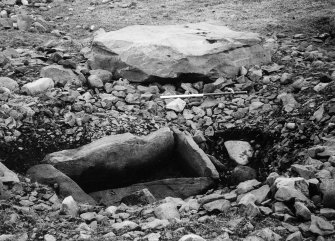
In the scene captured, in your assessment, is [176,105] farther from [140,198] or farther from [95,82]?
[140,198]

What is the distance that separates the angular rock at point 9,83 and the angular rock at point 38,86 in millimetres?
106

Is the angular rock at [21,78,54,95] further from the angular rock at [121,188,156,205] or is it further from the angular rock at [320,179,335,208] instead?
the angular rock at [320,179,335,208]

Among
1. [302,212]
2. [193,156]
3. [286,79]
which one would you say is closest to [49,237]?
[302,212]

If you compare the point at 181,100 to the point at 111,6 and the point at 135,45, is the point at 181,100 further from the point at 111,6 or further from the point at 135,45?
the point at 111,6

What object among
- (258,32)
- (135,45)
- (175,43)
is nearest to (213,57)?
(175,43)

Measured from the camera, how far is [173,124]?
4.53 metres

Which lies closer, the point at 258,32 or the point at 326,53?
the point at 326,53

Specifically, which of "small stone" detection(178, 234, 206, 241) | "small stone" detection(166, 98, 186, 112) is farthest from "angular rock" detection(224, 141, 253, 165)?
"small stone" detection(178, 234, 206, 241)

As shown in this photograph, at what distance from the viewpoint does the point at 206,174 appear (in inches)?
154

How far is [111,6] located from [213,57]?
2.72 metres

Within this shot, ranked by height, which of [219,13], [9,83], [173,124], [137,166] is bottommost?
[137,166]

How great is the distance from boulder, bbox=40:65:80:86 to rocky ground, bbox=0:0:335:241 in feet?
0.05

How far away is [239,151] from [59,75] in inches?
79.9

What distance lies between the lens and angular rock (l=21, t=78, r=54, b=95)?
468 cm
